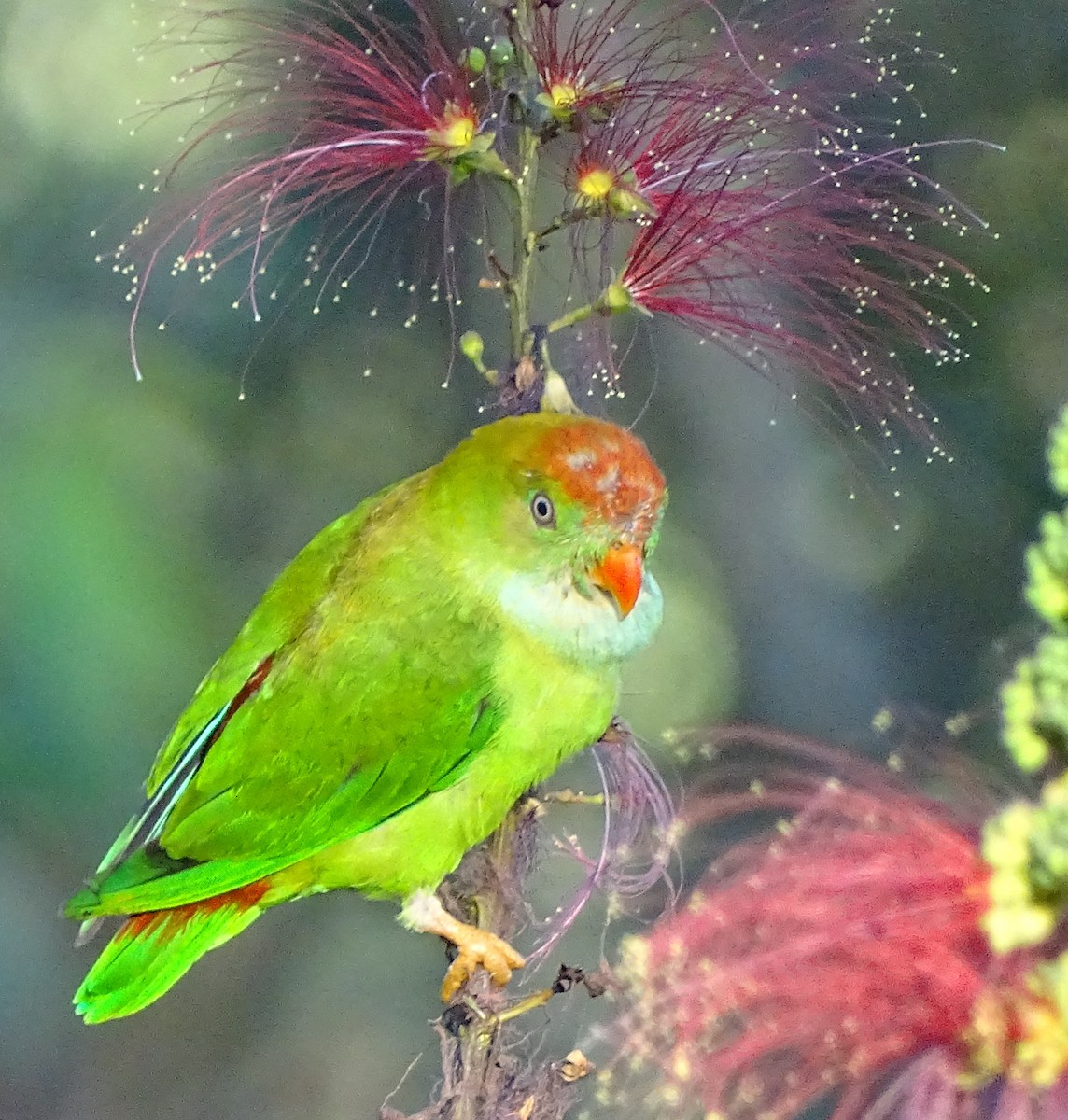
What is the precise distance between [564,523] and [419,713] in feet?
0.46

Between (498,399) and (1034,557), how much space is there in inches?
13.6

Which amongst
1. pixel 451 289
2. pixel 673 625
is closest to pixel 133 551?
pixel 451 289

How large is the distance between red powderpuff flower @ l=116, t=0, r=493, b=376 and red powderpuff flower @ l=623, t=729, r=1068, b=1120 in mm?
471

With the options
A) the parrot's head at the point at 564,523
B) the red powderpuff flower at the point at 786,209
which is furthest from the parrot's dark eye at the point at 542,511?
the red powderpuff flower at the point at 786,209

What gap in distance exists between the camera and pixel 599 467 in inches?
24.6

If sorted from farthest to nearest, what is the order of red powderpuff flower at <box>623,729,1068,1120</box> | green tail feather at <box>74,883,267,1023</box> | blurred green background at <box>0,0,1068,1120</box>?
blurred green background at <box>0,0,1068,1120</box> → green tail feather at <box>74,883,267,1023</box> → red powderpuff flower at <box>623,729,1068,1120</box>

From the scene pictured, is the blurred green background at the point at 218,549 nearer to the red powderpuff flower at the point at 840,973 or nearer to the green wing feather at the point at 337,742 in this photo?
the red powderpuff flower at the point at 840,973

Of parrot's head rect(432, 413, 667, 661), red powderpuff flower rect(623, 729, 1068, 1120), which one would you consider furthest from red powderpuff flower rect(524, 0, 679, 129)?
red powderpuff flower rect(623, 729, 1068, 1120)

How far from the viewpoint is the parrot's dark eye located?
64cm

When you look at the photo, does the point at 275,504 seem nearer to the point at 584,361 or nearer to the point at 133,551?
the point at 133,551

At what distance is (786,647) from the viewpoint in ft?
2.74

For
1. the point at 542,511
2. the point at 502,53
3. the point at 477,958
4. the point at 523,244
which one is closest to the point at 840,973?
the point at 477,958

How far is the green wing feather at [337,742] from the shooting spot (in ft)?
2.14

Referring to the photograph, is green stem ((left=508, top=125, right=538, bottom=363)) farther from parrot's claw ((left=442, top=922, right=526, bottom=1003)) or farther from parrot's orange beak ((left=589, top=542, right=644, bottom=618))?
parrot's claw ((left=442, top=922, right=526, bottom=1003))
